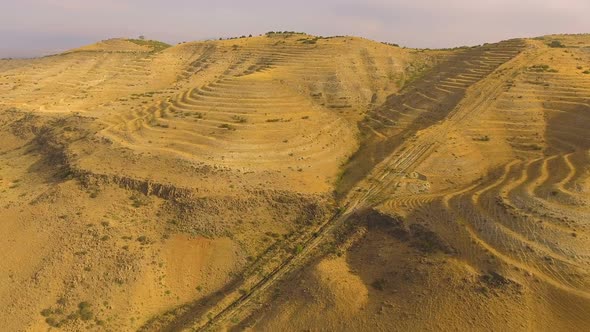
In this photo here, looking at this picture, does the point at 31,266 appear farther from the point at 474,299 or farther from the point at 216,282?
the point at 474,299

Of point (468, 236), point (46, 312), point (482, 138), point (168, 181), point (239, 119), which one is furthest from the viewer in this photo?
point (239, 119)

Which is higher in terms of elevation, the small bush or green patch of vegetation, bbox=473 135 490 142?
green patch of vegetation, bbox=473 135 490 142

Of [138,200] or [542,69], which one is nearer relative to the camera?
[138,200]

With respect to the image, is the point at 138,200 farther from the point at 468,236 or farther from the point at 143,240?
the point at 468,236

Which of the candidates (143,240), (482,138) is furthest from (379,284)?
(482,138)

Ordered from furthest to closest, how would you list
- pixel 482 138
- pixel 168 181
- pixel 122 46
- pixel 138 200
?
pixel 122 46 < pixel 482 138 < pixel 168 181 < pixel 138 200

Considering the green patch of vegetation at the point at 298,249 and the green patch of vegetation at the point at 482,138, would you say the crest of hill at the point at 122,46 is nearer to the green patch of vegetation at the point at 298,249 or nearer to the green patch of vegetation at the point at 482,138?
the green patch of vegetation at the point at 482,138

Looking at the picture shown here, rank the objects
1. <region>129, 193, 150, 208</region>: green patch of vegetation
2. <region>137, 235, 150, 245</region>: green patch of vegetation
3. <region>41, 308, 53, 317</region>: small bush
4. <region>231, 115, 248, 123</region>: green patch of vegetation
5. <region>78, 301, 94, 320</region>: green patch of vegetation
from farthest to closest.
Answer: <region>231, 115, 248, 123</region>: green patch of vegetation, <region>129, 193, 150, 208</region>: green patch of vegetation, <region>137, 235, 150, 245</region>: green patch of vegetation, <region>78, 301, 94, 320</region>: green patch of vegetation, <region>41, 308, 53, 317</region>: small bush

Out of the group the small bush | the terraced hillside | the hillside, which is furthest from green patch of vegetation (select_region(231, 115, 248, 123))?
the small bush

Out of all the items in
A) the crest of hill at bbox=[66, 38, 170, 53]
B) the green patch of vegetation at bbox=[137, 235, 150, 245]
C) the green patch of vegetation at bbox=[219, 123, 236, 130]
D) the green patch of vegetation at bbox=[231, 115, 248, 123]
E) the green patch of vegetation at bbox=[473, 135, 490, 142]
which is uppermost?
the crest of hill at bbox=[66, 38, 170, 53]

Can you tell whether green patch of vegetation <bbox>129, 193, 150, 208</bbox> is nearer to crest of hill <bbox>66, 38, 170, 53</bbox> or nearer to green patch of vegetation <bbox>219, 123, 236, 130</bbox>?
green patch of vegetation <bbox>219, 123, 236, 130</bbox>
